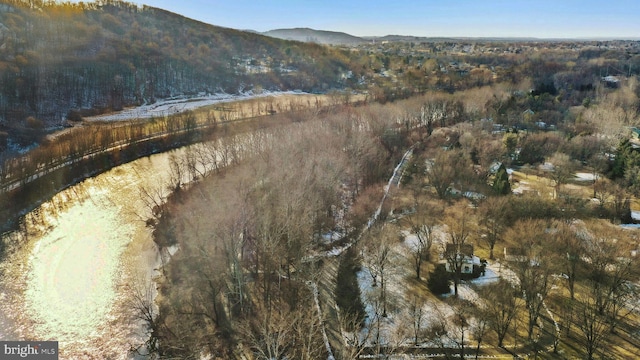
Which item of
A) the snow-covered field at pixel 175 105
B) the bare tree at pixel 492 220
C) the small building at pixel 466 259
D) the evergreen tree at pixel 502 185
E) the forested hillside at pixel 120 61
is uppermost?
the forested hillside at pixel 120 61

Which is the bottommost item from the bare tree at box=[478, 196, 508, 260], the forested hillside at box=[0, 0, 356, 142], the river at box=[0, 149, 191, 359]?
the river at box=[0, 149, 191, 359]

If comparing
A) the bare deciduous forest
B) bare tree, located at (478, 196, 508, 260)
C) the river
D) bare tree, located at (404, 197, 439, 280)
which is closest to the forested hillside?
the bare deciduous forest

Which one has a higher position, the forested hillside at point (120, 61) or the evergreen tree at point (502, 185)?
the forested hillside at point (120, 61)

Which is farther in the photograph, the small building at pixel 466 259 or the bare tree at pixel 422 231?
the bare tree at pixel 422 231

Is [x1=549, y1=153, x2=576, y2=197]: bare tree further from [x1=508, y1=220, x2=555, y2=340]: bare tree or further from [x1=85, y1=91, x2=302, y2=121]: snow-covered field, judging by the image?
[x1=85, y1=91, x2=302, y2=121]: snow-covered field

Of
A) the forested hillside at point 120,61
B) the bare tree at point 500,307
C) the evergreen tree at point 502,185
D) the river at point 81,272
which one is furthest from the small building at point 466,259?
the forested hillside at point 120,61

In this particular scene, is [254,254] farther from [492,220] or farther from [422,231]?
[492,220]

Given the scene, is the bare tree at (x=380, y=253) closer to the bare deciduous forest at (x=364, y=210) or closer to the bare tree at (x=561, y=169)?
the bare deciduous forest at (x=364, y=210)
